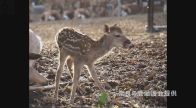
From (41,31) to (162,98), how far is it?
129 centimetres

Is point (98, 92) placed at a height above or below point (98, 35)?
below

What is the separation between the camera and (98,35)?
5.85 metres

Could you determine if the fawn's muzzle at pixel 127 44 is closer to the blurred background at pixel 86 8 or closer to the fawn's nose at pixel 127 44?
the fawn's nose at pixel 127 44

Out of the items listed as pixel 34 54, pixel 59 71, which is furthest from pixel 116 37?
pixel 34 54

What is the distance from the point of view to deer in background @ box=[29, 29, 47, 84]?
19.2 feet

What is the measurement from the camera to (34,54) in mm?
5895

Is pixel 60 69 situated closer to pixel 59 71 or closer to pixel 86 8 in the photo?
pixel 59 71

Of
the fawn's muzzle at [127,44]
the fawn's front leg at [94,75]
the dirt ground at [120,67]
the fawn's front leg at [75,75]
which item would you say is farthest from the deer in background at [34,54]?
the fawn's muzzle at [127,44]

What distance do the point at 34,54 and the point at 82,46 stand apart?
0.46m

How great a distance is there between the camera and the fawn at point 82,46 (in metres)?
5.80

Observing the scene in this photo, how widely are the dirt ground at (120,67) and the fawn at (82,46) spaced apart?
5cm
